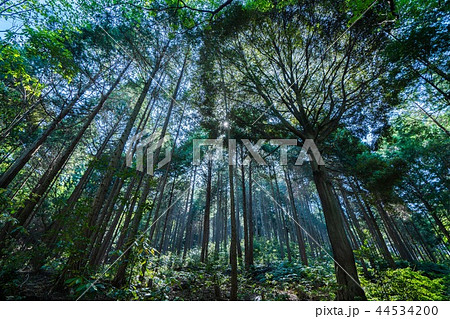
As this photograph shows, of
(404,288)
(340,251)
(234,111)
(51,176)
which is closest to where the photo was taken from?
(404,288)

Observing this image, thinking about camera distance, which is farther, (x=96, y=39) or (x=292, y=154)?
(x=292, y=154)

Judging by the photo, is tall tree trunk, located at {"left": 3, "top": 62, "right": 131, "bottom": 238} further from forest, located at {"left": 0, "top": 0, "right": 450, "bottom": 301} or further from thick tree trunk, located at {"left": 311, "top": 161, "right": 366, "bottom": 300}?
thick tree trunk, located at {"left": 311, "top": 161, "right": 366, "bottom": 300}

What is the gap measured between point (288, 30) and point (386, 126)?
5.37m

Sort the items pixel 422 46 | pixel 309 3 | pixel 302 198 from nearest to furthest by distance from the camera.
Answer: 1. pixel 422 46
2. pixel 309 3
3. pixel 302 198

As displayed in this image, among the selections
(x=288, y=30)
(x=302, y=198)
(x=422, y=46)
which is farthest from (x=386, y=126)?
(x=302, y=198)

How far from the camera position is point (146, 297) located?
10.8 feet

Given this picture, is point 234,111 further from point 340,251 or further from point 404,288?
point 404,288

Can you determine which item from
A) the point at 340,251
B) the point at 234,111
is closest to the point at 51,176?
the point at 234,111

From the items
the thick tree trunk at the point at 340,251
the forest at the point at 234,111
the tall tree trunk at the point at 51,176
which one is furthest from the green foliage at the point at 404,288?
the tall tree trunk at the point at 51,176

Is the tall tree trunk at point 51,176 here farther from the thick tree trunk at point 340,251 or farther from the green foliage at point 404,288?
the green foliage at point 404,288

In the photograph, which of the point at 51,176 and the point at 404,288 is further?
the point at 51,176

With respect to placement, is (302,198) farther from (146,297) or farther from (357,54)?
(146,297)

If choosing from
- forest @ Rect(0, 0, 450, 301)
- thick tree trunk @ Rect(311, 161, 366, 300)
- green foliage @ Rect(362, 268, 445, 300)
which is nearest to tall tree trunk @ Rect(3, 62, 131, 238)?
forest @ Rect(0, 0, 450, 301)

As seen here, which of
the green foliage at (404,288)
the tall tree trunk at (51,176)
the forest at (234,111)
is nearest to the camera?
the green foliage at (404,288)
